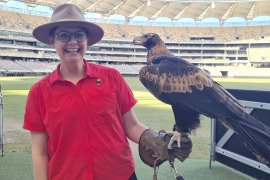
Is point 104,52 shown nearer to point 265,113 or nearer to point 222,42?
point 222,42

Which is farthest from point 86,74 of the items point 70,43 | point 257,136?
point 257,136

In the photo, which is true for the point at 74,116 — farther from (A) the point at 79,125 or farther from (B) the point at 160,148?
(B) the point at 160,148

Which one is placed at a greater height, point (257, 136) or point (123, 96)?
point (123, 96)

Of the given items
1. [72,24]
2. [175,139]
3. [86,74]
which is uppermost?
[72,24]

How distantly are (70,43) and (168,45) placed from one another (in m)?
67.7

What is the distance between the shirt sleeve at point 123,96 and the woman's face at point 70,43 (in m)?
0.30

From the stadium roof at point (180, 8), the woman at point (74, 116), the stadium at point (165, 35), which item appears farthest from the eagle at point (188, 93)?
the stadium roof at point (180, 8)

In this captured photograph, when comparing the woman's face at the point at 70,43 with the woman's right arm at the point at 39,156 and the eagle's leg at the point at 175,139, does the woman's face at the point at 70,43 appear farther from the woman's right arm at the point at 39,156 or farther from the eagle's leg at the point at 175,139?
the eagle's leg at the point at 175,139

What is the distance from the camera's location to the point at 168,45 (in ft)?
225

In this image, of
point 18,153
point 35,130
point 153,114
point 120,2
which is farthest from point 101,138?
point 120,2

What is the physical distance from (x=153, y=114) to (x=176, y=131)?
8589mm

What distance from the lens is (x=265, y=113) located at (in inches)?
159

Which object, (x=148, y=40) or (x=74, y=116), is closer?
(x=74, y=116)

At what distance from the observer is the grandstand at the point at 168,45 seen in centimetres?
Result: 5500
